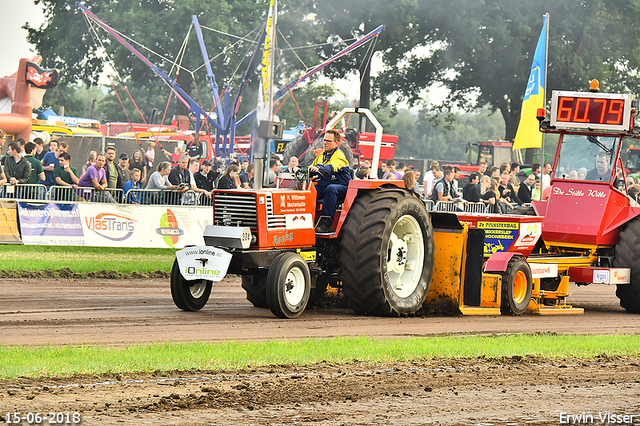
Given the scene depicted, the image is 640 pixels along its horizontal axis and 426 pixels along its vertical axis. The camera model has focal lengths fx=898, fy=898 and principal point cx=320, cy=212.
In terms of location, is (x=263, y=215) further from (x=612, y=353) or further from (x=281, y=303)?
(x=612, y=353)

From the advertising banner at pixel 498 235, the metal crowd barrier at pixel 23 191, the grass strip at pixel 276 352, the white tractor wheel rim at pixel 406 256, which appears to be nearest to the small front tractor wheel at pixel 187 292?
the white tractor wheel rim at pixel 406 256

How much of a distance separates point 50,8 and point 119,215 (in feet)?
129

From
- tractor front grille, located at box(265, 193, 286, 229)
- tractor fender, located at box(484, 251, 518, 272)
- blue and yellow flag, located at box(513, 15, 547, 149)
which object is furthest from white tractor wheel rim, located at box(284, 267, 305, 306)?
blue and yellow flag, located at box(513, 15, 547, 149)

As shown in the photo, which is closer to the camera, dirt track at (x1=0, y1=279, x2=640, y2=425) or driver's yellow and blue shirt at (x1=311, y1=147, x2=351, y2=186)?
dirt track at (x1=0, y1=279, x2=640, y2=425)

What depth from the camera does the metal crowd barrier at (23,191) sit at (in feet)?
55.3

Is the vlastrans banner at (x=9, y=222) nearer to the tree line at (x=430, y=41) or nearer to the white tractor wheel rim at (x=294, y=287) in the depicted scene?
the white tractor wheel rim at (x=294, y=287)

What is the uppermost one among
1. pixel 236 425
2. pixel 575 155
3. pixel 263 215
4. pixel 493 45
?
pixel 493 45

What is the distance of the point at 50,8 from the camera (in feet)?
173

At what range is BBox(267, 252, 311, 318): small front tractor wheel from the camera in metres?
9.70

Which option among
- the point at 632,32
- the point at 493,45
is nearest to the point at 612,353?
the point at 493,45

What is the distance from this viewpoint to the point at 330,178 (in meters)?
10.7

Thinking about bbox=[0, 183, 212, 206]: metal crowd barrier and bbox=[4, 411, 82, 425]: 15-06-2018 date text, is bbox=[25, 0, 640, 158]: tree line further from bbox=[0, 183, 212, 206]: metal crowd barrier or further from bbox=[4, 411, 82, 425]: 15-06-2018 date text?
bbox=[4, 411, 82, 425]: 15-06-2018 date text

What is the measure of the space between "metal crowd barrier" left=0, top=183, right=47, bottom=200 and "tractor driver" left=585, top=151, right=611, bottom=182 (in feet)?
33.2

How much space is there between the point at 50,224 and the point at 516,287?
9289 mm
